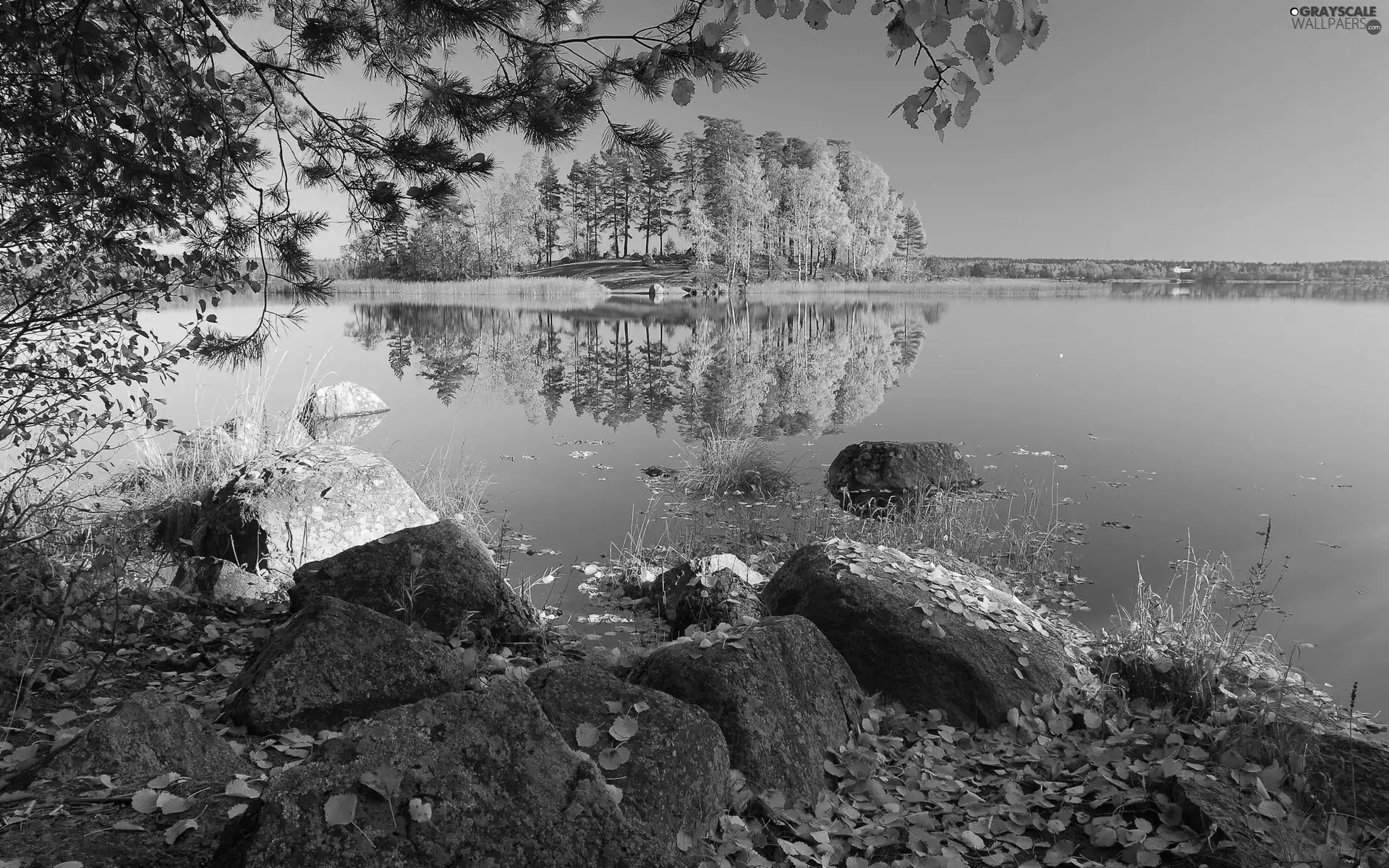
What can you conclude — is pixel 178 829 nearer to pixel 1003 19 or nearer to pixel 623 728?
pixel 623 728

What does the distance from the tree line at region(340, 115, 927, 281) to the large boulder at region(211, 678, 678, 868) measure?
159 feet

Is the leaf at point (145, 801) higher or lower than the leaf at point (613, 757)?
higher

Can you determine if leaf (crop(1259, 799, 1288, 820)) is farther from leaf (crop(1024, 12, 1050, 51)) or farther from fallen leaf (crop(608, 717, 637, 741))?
leaf (crop(1024, 12, 1050, 51))

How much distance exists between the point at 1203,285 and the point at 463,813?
340 ft

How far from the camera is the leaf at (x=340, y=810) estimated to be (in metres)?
1.73

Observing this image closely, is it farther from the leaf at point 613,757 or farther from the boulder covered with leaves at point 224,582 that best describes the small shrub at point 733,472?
the leaf at point 613,757

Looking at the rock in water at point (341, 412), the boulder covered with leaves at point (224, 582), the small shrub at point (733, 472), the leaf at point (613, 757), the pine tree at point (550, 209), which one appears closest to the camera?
the leaf at point (613, 757)

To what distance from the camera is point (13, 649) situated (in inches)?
142

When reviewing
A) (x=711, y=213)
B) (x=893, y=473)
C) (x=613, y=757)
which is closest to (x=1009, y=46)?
(x=613, y=757)

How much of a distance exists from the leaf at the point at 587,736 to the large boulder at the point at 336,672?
98 centimetres

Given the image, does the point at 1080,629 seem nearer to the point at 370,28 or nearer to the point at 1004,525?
the point at 1004,525

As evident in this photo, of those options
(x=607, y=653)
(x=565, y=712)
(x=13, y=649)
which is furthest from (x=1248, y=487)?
(x=13, y=649)

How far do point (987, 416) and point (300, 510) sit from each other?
11.2 m

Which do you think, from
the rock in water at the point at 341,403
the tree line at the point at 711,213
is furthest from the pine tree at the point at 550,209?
the rock in water at the point at 341,403
